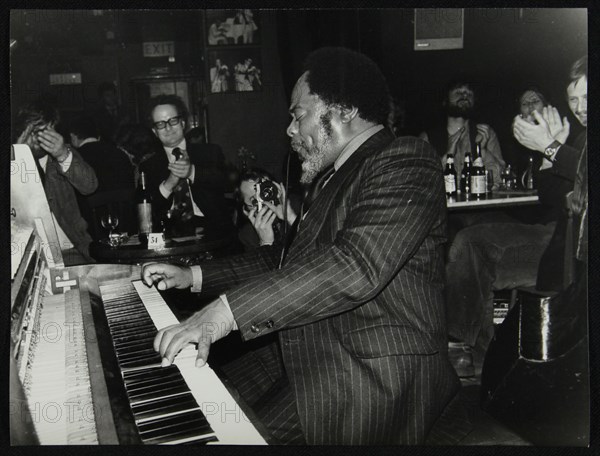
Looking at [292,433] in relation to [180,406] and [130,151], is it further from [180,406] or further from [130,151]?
[130,151]

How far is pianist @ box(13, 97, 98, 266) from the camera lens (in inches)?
90.0

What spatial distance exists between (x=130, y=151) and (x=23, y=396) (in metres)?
2.37

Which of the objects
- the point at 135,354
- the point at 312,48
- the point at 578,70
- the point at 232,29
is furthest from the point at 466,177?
the point at 135,354

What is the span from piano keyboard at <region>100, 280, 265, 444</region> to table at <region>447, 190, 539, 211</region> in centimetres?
179

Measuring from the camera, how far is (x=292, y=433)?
1.70 meters

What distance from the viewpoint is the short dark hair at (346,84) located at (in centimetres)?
179

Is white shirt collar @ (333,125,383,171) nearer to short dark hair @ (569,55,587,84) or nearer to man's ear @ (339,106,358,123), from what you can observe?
man's ear @ (339,106,358,123)

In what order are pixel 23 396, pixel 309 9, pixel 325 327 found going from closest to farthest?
pixel 23 396
pixel 325 327
pixel 309 9

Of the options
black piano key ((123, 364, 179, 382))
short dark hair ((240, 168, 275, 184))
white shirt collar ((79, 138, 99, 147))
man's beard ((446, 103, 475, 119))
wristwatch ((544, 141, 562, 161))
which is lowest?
black piano key ((123, 364, 179, 382))

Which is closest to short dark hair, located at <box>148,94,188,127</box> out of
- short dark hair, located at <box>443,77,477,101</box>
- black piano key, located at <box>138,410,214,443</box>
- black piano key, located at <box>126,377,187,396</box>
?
short dark hair, located at <box>443,77,477,101</box>

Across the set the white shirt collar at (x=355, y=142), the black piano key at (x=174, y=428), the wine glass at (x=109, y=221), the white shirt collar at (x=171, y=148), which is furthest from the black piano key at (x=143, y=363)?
the white shirt collar at (x=171, y=148)

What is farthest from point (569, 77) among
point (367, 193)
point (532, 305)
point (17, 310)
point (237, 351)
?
point (17, 310)

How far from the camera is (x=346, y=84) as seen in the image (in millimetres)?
1796

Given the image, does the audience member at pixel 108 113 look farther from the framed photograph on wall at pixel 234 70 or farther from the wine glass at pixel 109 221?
the framed photograph on wall at pixel 234 70
